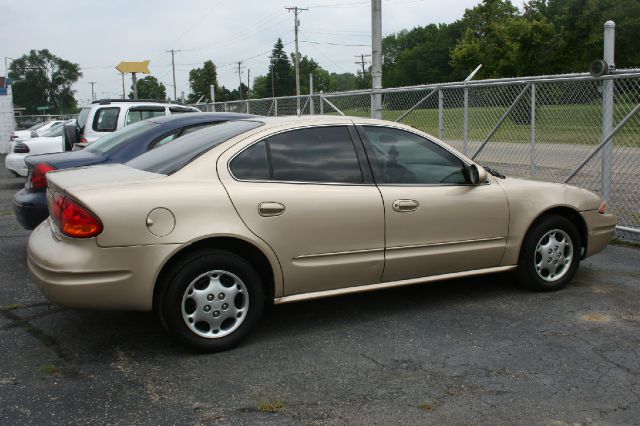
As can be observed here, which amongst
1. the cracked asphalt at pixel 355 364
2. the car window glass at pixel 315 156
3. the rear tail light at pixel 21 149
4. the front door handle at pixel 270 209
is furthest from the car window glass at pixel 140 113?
the front door handle at pixel 270 209

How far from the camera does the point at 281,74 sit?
373ft

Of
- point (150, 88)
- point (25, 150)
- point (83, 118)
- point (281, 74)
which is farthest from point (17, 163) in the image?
point (150, 88)

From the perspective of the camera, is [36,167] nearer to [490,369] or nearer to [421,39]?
[490,369]

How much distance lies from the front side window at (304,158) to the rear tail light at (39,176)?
2.81 meters

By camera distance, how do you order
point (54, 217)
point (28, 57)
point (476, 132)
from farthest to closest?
point (28, 57), point (476, 132), point (54, 217)

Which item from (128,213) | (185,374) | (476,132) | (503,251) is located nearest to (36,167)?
(128,213)

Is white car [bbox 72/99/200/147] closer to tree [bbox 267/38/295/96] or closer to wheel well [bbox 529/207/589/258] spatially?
wheel well [bbox 529/207/589/258]

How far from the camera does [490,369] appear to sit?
3881 millimetres

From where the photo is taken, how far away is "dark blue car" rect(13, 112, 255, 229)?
6152mm

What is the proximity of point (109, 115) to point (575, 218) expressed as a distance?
785 cm

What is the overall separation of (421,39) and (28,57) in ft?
265

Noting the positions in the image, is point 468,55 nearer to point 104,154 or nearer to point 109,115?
point 109,115

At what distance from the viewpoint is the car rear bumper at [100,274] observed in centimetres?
381

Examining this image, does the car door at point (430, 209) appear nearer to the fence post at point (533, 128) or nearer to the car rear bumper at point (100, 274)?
the car rear bumper at point (100, 274)
